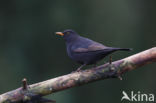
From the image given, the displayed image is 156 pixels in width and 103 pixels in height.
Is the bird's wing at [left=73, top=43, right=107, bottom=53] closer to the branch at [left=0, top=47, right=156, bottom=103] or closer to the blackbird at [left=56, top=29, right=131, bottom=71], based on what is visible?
the blackbird at [left=56, top=29, right=131, bottom=71]

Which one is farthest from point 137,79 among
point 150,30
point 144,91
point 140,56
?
point 140,56

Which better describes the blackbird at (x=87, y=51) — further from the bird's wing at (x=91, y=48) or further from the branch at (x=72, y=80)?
the branch at (x=72, y=80)

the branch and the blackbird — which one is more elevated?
the blackbird

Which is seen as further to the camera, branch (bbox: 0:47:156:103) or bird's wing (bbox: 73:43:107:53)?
bird's wing (bbox: 73:43:107:53)

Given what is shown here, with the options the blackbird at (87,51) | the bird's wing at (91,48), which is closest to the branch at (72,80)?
the blackbird at (87,51)

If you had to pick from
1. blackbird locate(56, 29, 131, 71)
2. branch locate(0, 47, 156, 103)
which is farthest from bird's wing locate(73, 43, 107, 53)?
branch locate(0, 47, 156, 103)

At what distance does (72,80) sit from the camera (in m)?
5.14

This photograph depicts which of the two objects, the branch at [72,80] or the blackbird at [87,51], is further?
the blackbird at [87,51]

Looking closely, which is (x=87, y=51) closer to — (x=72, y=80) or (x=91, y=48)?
(x=91, y=48)

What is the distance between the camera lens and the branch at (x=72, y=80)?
500cm

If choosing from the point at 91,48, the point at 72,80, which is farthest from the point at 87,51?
the point at 72,80

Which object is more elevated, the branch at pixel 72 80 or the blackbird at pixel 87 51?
the blackbird at pixel 87 51

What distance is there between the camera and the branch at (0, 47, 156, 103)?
16.4 ft

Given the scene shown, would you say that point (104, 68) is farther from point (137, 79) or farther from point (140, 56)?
point (137, 79)
